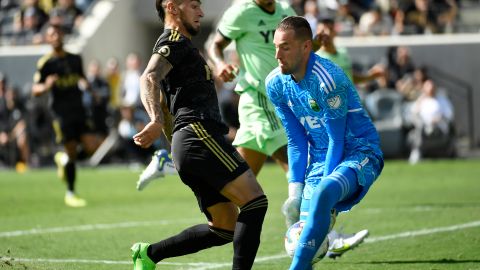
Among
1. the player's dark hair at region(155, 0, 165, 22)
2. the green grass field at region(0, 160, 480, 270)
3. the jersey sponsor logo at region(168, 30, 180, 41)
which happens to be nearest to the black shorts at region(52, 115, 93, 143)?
the green grass field at region(0, 160, 480, 270)

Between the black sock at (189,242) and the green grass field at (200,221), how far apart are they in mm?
1128

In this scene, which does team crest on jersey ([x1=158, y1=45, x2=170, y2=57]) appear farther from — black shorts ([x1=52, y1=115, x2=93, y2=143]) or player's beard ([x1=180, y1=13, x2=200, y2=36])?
black shorts ([x1=52, y1=115, x2=93, y2=143])

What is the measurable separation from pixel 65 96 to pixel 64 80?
25cm

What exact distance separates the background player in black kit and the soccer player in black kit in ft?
26.3

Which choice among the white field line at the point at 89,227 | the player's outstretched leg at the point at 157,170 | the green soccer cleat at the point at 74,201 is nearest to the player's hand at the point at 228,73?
the player's outstretched leg at the point at 157,170

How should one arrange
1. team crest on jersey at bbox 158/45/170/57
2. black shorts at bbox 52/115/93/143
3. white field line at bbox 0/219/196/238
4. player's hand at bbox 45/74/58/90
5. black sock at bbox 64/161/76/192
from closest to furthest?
1. team crest on jersey at bbox 158/45/170/57
2. white field line at bbox 0/219/196/238
3. player's hand at bbox 45/74/58/90
4. black sock at bbox 64/161/76/192
5. black shorts at bbox 52/115/93/143

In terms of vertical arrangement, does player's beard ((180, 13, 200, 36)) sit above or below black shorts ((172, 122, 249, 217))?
above

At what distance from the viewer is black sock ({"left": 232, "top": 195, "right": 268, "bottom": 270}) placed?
24.7ft

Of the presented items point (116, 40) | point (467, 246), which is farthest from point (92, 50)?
point (467, 246)

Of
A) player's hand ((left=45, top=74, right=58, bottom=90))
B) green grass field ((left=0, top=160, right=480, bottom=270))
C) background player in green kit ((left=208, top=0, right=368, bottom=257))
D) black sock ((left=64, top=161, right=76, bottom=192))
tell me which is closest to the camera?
green grass field ((left=0, top=160, right=480, bottom=270))

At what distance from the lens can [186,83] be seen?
7.83m

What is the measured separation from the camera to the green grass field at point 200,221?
959 cm

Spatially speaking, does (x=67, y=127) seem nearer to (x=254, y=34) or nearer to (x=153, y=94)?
(x=254, y=34)

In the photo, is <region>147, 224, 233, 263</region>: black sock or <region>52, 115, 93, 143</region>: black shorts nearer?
<region>147, 224, 233, 263</region>: black sock
